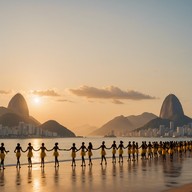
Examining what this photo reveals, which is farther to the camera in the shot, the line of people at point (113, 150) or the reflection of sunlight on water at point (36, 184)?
the line of people at point (113, 150)

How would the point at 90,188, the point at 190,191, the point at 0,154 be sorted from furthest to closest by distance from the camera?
the point at 0,154 → the point at 90,188 → the point at 190,191

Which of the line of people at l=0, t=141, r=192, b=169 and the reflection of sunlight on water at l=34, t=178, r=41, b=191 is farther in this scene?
the line of people at l=0, t=141, r=192, b=169

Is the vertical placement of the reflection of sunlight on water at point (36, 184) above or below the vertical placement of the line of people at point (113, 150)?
below

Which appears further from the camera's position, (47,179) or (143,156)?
(143,156)

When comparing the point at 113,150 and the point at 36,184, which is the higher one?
the point at 113,150

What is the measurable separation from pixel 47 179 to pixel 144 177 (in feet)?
19.3

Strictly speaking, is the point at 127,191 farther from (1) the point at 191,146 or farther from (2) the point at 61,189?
(1) the point at 191,146

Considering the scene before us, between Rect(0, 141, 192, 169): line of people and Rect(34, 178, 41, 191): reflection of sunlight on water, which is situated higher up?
Rect(0, 141, 192, 169): line of people

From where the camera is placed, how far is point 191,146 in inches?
2245

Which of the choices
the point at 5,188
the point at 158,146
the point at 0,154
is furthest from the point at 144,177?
the point at 158,146

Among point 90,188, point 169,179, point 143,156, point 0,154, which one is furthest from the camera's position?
point 143,156

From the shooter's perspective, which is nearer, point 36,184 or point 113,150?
point 36,184

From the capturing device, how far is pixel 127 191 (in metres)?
A: 17.4

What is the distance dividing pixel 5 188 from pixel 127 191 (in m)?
6.13
